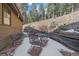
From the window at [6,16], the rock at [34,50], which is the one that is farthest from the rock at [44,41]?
the window at [6,16]

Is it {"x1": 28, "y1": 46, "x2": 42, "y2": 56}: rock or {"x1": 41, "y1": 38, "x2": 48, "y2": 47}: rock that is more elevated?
{"x1": 41, "y1": 38, "x2": 48, "y2": 47}: rock

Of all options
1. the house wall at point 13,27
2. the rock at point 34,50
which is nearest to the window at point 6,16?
→ the house wall at point 13,27

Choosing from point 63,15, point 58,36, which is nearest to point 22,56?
point 58,36

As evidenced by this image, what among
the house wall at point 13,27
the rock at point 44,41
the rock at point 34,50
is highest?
the house wall at point 13,27

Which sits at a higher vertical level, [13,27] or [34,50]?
[13,27]

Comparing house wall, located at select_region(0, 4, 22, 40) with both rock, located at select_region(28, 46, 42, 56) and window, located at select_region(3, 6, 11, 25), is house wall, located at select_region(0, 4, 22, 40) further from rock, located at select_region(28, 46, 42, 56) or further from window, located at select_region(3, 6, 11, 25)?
rock, located at select_region(28, 46, 42, 56)

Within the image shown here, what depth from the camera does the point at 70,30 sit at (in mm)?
3547

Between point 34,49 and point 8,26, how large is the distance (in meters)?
0.51

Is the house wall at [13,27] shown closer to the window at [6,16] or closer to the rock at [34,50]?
the window at [6,16]

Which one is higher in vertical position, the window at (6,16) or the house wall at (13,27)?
the window at (6,16)

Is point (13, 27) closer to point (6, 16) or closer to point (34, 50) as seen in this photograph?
point (6, 16)

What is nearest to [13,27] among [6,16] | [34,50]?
[6,16]

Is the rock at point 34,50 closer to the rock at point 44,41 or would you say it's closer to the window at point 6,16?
the rock at point 44,41

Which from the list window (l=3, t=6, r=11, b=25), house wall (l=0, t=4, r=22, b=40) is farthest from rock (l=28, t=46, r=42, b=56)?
window (l=3, t=6, r=11, b=25)
